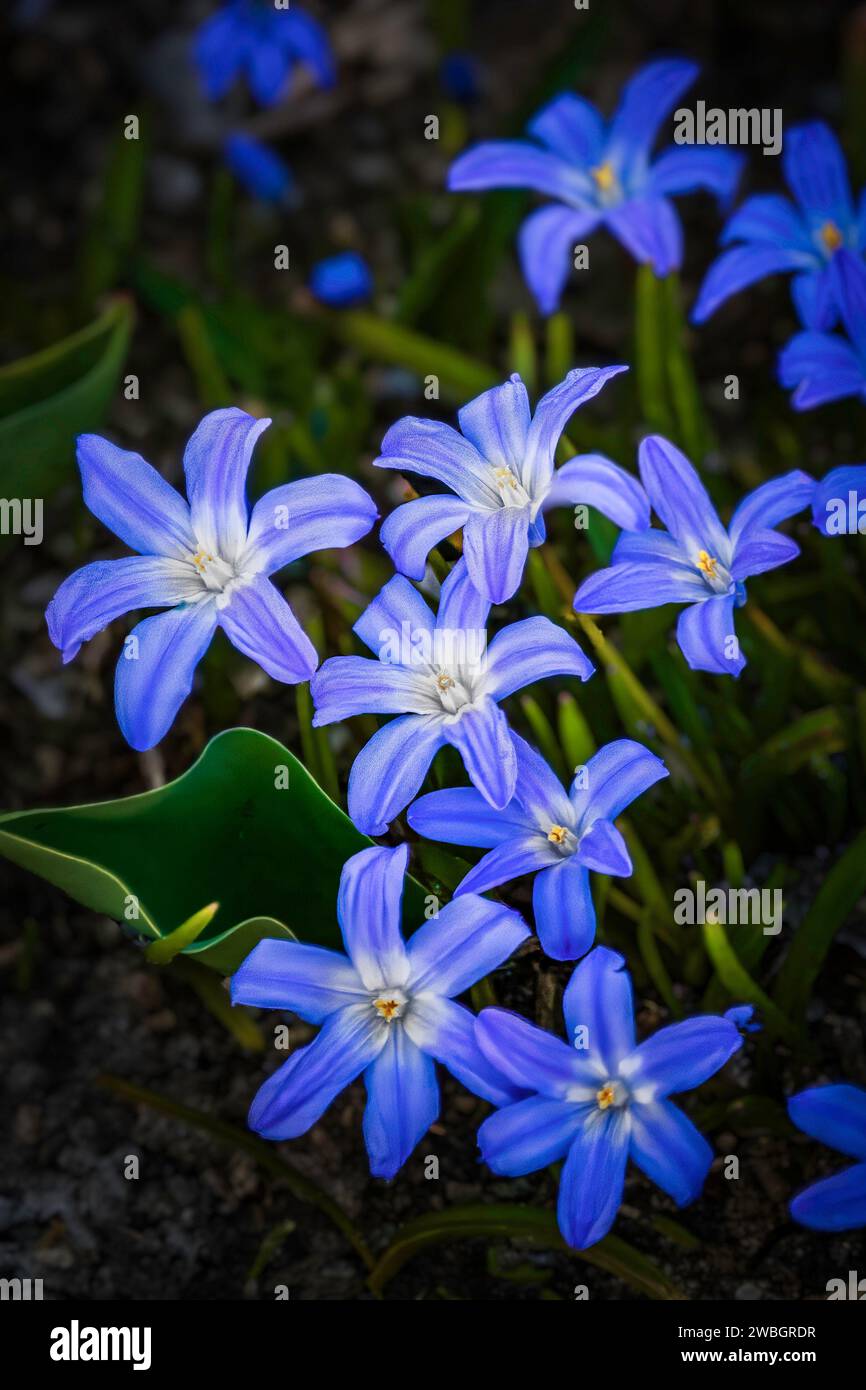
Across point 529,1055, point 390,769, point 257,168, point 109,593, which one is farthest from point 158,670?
point 257,168

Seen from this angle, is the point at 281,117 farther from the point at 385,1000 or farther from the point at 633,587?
the point at 385,1000

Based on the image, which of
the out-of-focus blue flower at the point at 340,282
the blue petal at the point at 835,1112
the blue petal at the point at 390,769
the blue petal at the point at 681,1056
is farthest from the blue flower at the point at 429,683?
the out-of-focus blue flower at the point at 340,282

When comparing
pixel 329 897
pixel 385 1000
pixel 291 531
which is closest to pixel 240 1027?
pixel 329 897

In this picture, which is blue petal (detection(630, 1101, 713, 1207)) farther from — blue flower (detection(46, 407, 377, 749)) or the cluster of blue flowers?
blue flower (detection(46, 407, 377, 749))

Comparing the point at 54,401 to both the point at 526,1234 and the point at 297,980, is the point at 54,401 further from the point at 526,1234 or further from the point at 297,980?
the point at 526,1234

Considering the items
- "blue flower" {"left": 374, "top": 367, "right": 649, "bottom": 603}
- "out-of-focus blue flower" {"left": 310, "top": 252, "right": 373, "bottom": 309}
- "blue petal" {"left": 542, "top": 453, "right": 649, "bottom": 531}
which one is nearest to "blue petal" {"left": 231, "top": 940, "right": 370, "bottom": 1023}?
"blue flower" {"left": 374, "top": 367, "right": 649, "bottom": 603}

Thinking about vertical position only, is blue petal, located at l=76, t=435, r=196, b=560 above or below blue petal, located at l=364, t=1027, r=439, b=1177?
above
